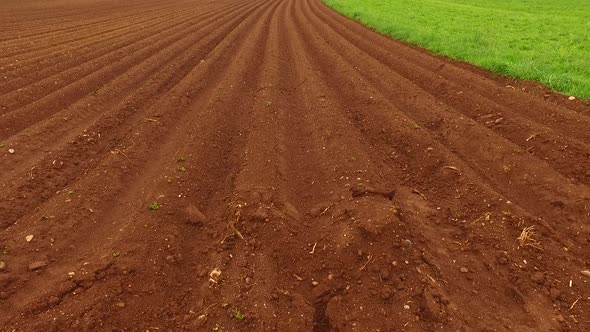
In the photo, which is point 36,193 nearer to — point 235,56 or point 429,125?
point 429,125

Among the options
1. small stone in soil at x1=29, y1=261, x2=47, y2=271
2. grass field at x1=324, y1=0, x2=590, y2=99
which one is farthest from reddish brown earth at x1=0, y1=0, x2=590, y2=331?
grass field at x1=324, y1=0, x2=590, y2=99

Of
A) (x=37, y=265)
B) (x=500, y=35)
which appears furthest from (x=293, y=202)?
(x=500, y=35)

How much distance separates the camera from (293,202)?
18.1 feet

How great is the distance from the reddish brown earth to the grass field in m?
1.37

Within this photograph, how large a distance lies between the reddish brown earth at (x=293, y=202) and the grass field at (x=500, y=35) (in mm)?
1374

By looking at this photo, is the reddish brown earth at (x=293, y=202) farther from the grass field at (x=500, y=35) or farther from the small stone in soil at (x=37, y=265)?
the grass field at (x=500, y=35)

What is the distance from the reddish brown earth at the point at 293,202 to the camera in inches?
154

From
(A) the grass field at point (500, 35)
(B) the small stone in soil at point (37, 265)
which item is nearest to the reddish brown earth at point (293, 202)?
(B) the small stone in soil at point (37, 265)

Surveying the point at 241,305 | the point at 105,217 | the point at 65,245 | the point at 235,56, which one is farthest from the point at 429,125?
the point at 235,56

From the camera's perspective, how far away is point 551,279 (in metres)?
4.19

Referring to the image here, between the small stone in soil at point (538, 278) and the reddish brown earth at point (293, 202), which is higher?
the reddish brown earth at point (293, 202)

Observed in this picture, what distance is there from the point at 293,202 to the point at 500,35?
14570 millimetres

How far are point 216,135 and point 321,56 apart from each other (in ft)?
22.2

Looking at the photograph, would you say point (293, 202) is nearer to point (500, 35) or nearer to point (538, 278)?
point (538, 278)
